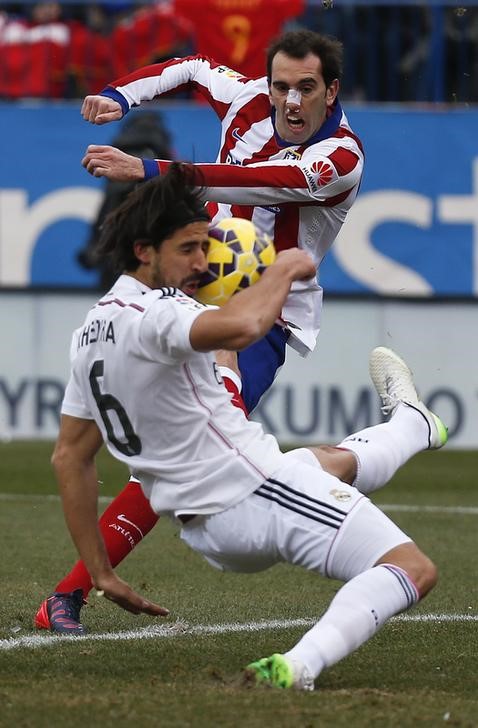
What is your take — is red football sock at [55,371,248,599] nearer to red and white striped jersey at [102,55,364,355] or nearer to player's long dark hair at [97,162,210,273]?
red and white striped jersey at [102,55,364,355]

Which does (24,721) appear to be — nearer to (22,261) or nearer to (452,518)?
(452,518)

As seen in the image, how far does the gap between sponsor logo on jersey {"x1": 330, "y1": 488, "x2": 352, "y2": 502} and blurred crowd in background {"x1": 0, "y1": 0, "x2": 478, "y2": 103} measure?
10021 mm

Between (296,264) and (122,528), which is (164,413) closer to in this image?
(296,264)

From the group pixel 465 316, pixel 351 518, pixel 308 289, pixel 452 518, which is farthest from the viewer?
pixel 465 316

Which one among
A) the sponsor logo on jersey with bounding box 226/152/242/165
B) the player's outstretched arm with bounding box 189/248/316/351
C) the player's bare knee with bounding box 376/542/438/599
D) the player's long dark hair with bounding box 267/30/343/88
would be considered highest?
the player's long dark hair with bounding box 267/30/343/88

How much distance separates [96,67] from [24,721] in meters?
11.0

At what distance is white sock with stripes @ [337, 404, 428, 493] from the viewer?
18.7 feet

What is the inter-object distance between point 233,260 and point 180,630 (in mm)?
1902

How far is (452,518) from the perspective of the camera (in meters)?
9.89

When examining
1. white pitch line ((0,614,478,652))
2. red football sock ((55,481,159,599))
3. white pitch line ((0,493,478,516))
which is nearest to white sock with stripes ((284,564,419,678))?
white pitch line ((0,614,478,652))

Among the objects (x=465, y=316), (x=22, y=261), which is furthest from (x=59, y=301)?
(x=465, y=316)

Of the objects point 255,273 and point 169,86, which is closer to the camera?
point 255,273

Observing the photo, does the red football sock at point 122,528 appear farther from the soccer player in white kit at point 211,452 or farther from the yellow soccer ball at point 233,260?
the yellow soccer ball at point 233,260

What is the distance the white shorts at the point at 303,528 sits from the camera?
4688mm
